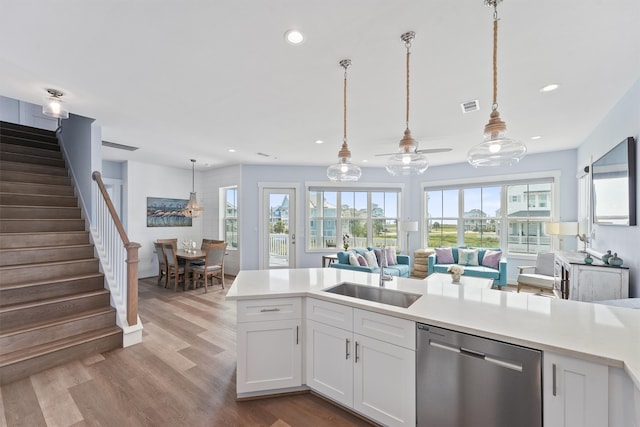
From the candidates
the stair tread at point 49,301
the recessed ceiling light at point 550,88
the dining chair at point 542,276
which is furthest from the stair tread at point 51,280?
the dining chair at point 542,276

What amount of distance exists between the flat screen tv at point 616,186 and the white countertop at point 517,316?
63.0 inches

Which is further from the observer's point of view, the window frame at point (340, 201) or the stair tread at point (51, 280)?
the window frame at point (340, 201)

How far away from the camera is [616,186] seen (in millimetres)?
2895

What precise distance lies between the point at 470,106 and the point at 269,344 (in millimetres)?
3152

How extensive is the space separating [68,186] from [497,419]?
564cm

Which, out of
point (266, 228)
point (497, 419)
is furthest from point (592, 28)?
point (266, 228)

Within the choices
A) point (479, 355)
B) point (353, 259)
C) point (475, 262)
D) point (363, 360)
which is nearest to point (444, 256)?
point (475, 262)

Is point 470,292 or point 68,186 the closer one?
point 470,292

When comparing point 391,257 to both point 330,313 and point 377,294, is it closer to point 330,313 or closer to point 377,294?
point 377,294

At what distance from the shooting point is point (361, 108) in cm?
311

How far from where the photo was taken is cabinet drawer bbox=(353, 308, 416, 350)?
1.68 meters

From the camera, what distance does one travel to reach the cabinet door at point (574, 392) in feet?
3.92

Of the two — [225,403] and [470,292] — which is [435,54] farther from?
[225,403]

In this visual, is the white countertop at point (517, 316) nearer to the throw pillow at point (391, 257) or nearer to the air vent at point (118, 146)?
the throw pillow at point (391, 257)
